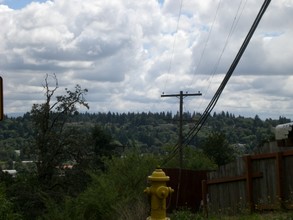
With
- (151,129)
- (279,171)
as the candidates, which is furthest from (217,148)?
(151,129)

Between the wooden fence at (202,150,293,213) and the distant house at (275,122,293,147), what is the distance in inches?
25.7

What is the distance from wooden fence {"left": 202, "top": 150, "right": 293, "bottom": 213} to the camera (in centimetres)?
1358

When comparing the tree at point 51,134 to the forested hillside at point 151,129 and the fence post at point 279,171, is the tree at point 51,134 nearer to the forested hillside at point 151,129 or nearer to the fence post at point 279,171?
the fence post at point 279,171

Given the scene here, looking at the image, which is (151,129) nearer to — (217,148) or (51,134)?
(217,148)

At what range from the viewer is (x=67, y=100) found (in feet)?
121

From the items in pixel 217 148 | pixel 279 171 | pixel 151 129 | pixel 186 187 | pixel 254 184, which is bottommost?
pixel 186 187

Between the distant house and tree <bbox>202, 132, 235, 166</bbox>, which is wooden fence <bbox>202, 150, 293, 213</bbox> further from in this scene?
tree <bbox>202, 132, 235, 166</bbox>

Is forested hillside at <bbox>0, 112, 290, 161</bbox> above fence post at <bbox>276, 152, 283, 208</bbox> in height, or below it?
above

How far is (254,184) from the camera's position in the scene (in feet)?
49.6

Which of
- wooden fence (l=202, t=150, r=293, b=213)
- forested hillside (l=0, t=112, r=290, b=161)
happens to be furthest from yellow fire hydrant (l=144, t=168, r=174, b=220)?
forested hillside (l=0, t=112, r=290, b=161)

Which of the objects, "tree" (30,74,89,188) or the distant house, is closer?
the distant house

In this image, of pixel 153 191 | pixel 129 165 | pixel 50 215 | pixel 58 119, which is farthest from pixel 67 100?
pixel 153 191

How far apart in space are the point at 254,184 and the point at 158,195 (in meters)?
8.88

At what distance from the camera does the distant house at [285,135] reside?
14.5m
